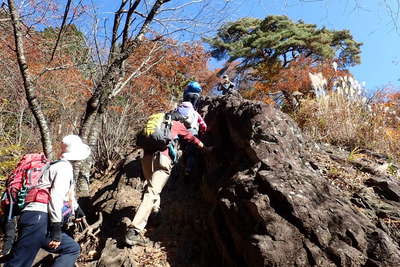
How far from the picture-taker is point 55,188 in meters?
2.31

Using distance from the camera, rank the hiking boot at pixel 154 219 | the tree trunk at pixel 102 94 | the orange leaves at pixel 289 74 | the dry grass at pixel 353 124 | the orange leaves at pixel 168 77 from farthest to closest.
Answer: the orange leaves at pixel 289 74, the orange leaves at pixel 168 77, the tree trunk at pixel 102 94, the dry grass at pixel 353 124, the hiking boot at pixel 154 219

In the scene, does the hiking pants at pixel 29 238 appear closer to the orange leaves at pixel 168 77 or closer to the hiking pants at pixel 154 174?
the hiking pants at pixel 154 174

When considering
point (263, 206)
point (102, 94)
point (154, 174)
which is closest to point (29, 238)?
point (154, 174)

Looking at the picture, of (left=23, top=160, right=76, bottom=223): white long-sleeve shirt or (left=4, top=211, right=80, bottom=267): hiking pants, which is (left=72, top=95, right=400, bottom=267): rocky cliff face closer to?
(left=4, top=211, right=80, bottom=267): hiking pants

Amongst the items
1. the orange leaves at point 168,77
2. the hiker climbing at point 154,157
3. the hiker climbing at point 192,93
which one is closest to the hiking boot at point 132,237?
the hiker climbing at point 154,157

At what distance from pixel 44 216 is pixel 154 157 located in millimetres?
1303

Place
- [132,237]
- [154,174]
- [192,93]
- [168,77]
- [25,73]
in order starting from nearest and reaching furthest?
[132,237] → [154,174] → [192,93] → [25,73] → [168,77]

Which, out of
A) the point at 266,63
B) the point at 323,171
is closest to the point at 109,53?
the point at 323,171

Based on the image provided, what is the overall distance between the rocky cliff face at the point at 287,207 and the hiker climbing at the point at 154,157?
660 mm

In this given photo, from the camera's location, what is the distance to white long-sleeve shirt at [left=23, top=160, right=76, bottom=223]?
229cm

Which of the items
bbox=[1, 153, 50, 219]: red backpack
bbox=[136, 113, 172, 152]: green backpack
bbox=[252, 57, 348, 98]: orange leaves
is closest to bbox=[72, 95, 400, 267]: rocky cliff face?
bbox=[136, 113, 172, 152]: green backpack

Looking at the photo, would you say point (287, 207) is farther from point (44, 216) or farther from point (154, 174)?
point (44, 216)

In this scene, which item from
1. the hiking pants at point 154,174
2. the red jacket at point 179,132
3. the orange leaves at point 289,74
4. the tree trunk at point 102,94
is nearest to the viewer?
the hiking pants at point 154,174

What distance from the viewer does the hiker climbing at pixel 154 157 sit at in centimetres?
302
